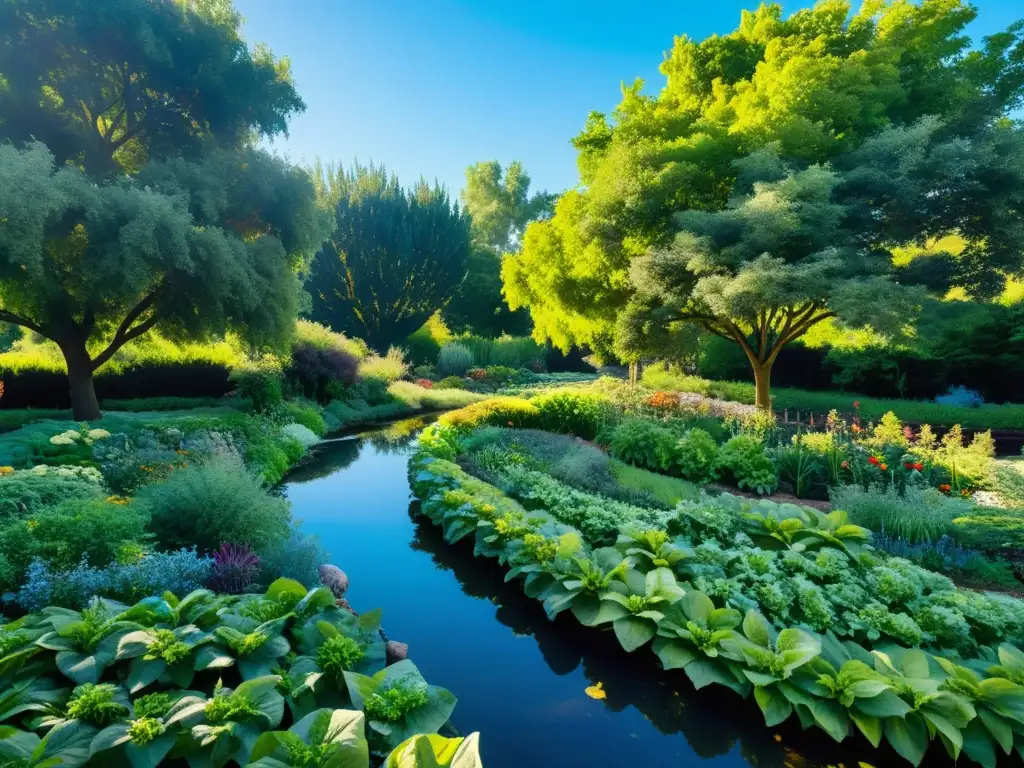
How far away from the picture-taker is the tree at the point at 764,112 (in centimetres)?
1041

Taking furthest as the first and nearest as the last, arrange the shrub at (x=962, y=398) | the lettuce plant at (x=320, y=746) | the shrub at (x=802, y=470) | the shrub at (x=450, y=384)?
the shrub at (x=450, y=384), the shrub at (x=962, y=398), the shrub at (x=802, y=470), the lettuce plant at (x=320, y=746)

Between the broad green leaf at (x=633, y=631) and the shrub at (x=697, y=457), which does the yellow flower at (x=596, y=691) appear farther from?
the shrub at (x=697, y=457)

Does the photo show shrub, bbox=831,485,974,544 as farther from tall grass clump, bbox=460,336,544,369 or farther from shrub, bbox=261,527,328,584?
tall grass clump, bbox=460,336,544,369

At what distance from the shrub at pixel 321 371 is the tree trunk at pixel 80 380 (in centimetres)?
499

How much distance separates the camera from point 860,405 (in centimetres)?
1412

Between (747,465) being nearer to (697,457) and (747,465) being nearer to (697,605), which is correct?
(697,457)

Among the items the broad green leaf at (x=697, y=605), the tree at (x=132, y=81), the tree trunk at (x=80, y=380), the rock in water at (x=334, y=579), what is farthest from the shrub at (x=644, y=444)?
the tree at (x=132, y=81)

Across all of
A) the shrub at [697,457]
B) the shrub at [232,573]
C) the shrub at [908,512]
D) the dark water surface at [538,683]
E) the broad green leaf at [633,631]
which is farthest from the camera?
the shrub at [697,457]

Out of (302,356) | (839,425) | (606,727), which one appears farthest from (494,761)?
(302,356)

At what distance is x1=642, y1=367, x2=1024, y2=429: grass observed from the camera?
42.0ft

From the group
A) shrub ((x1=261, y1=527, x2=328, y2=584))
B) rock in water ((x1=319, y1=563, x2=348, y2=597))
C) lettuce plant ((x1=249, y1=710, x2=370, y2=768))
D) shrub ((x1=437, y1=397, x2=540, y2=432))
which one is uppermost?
shrub ((x1=437, y1=397, x2=540, y2=432))

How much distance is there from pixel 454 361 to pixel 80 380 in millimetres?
16132

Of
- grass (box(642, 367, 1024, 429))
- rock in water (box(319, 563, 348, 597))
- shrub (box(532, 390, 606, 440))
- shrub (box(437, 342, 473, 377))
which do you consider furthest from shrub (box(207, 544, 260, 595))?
shrub (box(437, 342, 473, 377))

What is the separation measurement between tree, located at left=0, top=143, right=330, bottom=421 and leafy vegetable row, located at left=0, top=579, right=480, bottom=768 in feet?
23.7
